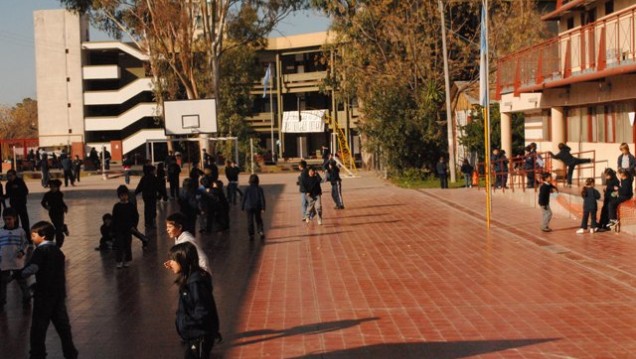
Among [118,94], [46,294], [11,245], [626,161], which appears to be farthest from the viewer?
[118,94]

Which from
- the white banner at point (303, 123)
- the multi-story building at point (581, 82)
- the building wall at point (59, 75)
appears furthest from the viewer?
the building wall at point (59, 75)

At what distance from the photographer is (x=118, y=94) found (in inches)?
3093

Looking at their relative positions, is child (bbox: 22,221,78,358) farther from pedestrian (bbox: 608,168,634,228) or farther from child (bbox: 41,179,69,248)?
pedestrian (bbox: 608,168,634,228)

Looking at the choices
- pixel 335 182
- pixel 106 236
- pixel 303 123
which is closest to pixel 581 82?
pixel 335 182

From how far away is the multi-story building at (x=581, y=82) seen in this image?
22802 mm

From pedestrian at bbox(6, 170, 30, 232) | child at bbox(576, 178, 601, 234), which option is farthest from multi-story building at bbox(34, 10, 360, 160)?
child at bbox(576, 178, 601, 234)

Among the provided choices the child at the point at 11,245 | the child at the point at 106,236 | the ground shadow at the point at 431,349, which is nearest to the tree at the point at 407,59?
the child at the point at 106,236

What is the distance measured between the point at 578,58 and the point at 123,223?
1499cm

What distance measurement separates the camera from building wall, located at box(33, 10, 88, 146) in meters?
76.8

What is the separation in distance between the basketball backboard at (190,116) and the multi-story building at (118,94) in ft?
74.2

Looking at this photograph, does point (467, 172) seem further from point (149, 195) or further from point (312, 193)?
point (149, 195)

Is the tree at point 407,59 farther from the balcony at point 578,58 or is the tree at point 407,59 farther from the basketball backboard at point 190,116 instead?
the balcony at point 578,58

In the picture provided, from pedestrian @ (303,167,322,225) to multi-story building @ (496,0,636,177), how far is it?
Result: 23.5ft

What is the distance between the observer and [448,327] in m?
10.5
